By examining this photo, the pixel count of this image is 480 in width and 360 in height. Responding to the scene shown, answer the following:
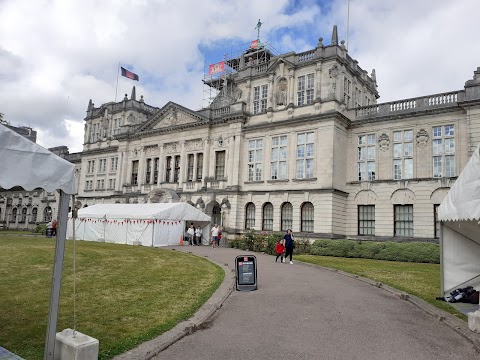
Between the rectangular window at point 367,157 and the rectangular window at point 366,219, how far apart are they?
238 cm

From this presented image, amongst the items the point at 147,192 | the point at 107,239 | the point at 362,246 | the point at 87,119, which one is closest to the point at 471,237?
the point at 362,246

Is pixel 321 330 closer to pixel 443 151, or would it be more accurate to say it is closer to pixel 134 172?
pixel 443 151

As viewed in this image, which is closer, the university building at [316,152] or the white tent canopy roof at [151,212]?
the university building at [316,152]

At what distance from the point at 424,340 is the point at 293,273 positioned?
8.94 meters

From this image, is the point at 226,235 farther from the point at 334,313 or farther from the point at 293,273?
the point at 334,313

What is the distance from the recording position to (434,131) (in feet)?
96.8

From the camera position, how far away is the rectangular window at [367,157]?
32.1 meters

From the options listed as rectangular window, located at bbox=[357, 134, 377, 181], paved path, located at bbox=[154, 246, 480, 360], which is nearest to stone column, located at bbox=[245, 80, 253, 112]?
rectangular window, located at bbox=[357, 134, 377, 181]

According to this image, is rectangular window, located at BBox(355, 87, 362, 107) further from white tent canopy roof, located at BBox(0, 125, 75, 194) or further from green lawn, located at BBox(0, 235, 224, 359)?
white tent canopy roof, located at BBox(0, 125, 75, 194)

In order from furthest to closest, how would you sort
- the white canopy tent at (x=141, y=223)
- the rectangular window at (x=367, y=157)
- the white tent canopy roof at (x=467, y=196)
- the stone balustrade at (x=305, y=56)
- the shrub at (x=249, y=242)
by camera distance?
the stone balustrade at (x=305, y=56) < the rectangular window at (x=367, y=157) < the shrub at (x=249, y=242) < the white canopy tent at (x=141, y=223) < the white tent canopy roof at (x=467, y=196)

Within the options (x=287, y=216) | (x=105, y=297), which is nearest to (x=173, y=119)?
(x=287, y=216)

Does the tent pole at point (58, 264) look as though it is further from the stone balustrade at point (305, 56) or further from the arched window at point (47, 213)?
the arched window at point (47, 213)

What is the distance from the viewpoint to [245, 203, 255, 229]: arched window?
35.6 meters

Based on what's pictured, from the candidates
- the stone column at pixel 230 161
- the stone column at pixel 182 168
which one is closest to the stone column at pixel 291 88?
the stone column at pixel 230 161
